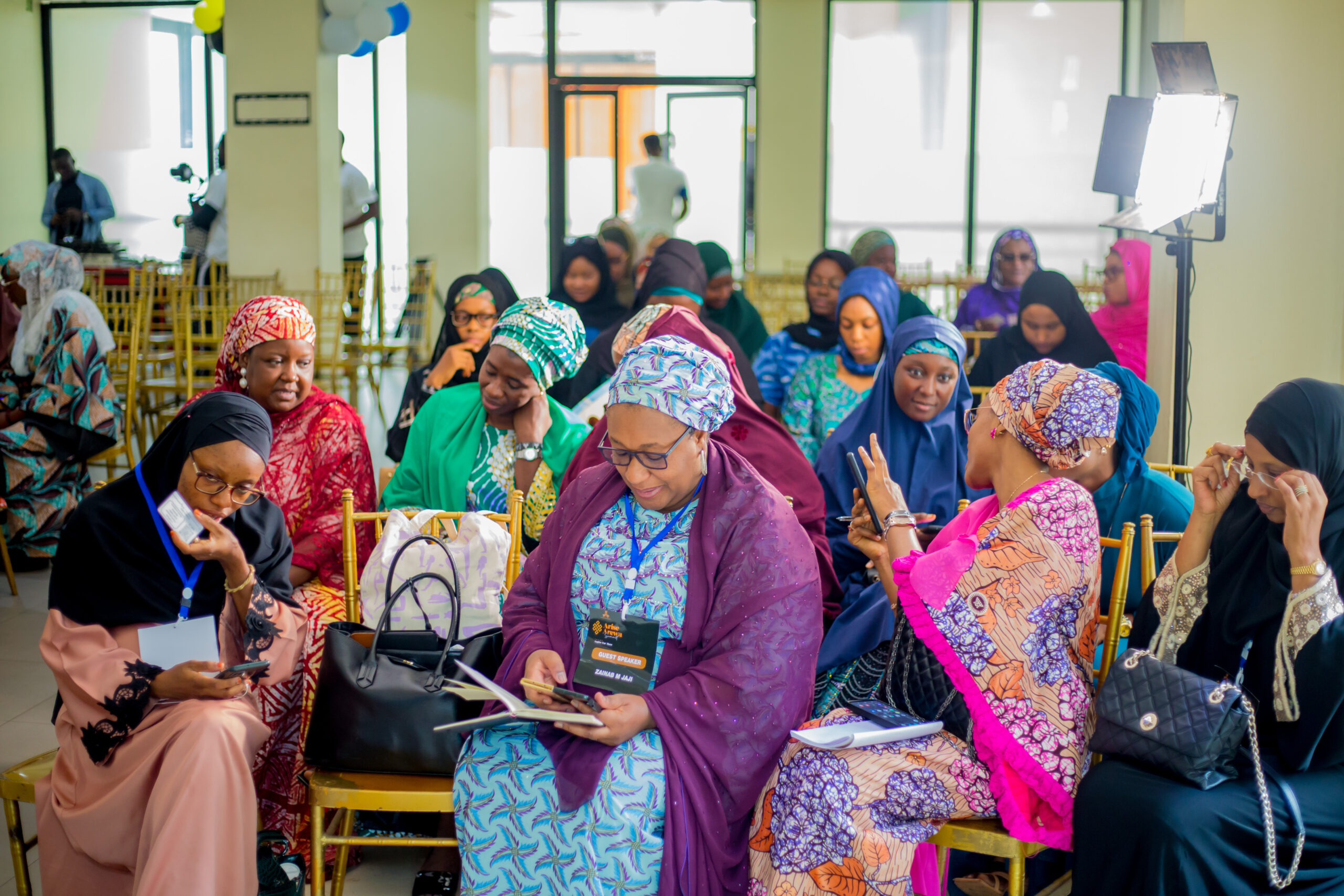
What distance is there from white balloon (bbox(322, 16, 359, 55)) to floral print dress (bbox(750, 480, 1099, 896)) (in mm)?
6963

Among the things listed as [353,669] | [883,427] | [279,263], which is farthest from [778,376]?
[279,263]

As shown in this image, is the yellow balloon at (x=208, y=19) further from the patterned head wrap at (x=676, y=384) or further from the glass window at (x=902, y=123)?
the patterned head wrap at (x=676, y=384)

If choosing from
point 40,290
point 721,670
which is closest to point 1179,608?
point 721,670

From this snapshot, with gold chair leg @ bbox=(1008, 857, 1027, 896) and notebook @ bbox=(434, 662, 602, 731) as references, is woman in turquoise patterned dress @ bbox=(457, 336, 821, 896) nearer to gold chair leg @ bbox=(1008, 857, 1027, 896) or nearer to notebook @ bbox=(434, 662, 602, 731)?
notebook @ bbox=(434, 662, 602, 731)

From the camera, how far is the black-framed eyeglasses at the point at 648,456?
6.62 ft

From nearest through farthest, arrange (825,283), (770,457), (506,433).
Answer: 1. (770,457)
2. (506,433)
3. (825,283)

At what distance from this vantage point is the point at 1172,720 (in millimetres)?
1791

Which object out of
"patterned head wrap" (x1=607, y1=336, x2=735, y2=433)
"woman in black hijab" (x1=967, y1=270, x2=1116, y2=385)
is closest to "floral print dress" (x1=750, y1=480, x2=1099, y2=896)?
"patterned head wrap" (x1=607, y1=336, x2=735, y2=433)

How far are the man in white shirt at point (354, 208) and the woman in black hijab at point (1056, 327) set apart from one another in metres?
6.18

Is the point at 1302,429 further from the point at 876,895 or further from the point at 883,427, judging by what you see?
the point at 883,427

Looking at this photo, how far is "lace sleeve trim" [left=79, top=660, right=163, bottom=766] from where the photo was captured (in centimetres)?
208

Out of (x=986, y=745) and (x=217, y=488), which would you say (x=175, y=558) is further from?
(x=986, y=745)

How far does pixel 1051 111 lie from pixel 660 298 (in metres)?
6.93

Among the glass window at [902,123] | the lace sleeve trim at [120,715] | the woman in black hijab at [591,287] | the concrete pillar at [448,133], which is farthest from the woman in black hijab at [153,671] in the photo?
the glass window at [902,123]
